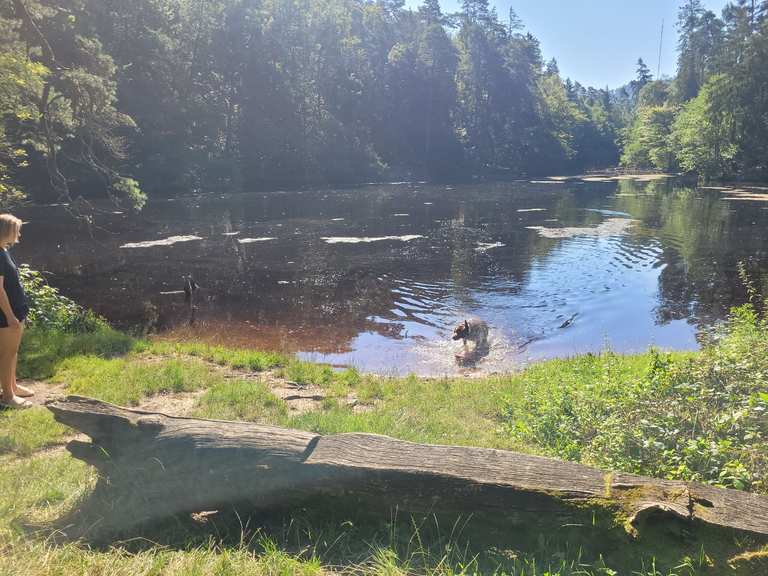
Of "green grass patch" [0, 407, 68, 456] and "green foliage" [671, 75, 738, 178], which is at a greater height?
"green foliage" [671, 75, 738, 178]

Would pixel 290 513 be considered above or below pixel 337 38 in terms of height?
below

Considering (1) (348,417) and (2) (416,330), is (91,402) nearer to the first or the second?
(1) (348,417)

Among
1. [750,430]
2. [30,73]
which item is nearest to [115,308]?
[30,73]

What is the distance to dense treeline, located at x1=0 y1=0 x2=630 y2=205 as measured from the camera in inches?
646

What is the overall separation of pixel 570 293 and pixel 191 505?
634 inches

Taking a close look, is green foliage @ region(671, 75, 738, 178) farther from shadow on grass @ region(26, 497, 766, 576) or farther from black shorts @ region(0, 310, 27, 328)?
black shorts @ region(0, 310, 27, 328)

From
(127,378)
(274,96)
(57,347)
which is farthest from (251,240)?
(274,96)

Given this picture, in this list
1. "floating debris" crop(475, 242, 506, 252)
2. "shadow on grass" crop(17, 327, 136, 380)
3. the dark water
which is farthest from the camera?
"floating debris" crop(475, 242, 506, 252)

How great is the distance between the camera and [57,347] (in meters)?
9.15

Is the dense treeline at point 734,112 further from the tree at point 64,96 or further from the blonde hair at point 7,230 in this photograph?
the blonde hair at point 7,230

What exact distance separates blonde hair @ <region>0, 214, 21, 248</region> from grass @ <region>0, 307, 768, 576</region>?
1.94 m

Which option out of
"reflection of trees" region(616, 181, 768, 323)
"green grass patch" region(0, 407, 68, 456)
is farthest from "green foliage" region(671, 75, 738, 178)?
"green grass patch" region(0, 407, 68, 456)

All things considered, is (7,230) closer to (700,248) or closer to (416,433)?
(416,433)

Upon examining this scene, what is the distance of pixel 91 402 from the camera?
4027mm
